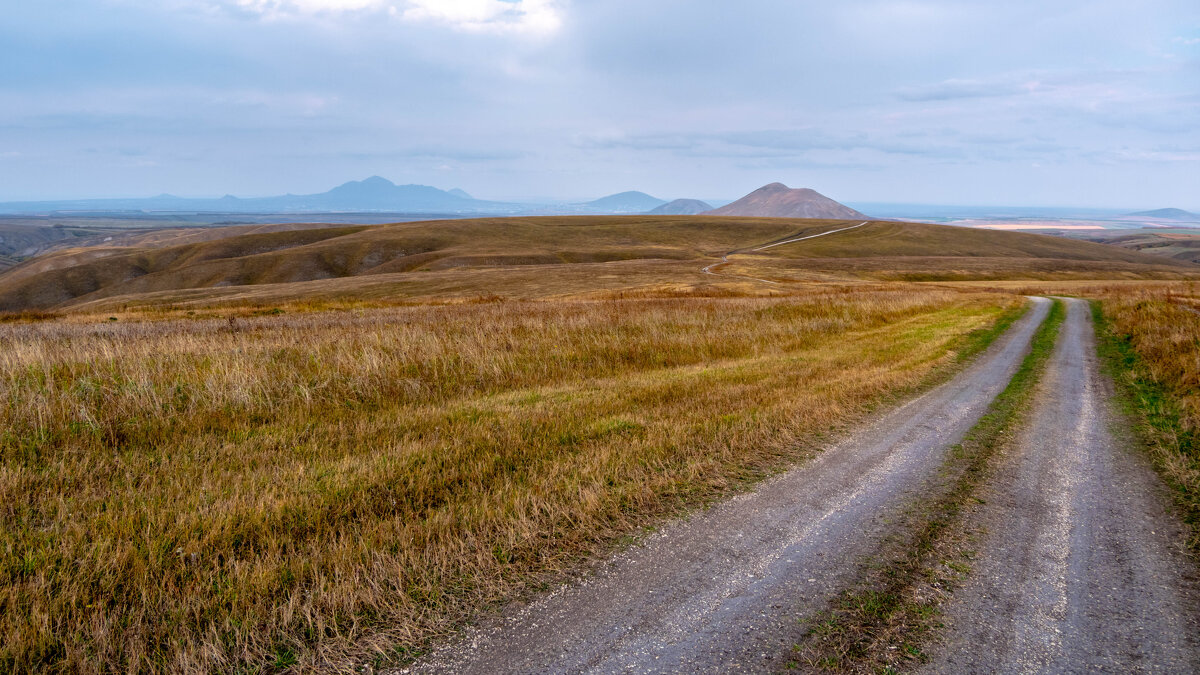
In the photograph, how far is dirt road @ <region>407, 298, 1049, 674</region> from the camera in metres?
3.77

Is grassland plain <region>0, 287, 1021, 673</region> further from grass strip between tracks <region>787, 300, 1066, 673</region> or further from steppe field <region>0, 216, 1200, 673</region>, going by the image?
grass strip between tracks <region>787, 300, 1066, 673</region>

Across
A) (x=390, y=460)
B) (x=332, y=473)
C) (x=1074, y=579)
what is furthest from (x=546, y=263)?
(x=1074, y=579)

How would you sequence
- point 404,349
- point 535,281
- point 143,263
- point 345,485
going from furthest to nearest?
point 143,263 → point 535,281 → point 404,349 → point 345,485

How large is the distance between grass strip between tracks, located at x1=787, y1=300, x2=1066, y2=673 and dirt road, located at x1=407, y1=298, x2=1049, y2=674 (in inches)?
6.1

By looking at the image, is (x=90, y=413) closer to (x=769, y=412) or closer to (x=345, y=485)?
(x=345, y=485)

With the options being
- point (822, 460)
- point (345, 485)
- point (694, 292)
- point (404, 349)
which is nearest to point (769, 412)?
point (822, 460)

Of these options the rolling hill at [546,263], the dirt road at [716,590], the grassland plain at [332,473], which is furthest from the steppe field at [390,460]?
the rolling hill at [546,263]

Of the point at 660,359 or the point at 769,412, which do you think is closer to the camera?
the point at 769,412

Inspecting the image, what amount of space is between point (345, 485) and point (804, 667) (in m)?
4.90

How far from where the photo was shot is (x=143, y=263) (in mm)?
126562

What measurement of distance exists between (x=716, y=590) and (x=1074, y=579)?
3.11 metres

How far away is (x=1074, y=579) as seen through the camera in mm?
4766

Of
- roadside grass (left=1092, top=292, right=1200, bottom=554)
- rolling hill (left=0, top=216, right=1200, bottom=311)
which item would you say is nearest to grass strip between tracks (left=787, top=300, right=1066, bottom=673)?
roadside grass (left=1092, top=292, right=1200, bottom=554)

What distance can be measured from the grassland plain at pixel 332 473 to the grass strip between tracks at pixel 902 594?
1.95 m
